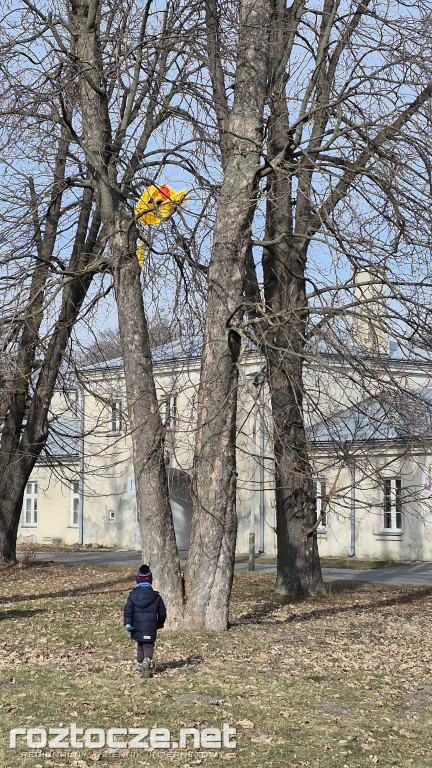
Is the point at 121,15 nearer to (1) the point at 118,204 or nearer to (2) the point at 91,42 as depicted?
(2) the point at 91,42

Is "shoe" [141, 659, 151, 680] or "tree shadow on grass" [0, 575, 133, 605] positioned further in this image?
"tree shadow on grass" [0, 575, 133, 605]

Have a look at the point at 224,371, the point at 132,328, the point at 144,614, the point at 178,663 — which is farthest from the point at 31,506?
the point at 144,614

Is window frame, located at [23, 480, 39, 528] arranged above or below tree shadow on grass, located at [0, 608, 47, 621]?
above

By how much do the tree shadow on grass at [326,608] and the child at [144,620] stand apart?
3522 millimetres

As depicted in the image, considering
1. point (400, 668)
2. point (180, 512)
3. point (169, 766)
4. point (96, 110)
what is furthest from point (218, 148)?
point (180, 512)

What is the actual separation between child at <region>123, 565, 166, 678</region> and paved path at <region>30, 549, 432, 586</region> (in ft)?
39.8

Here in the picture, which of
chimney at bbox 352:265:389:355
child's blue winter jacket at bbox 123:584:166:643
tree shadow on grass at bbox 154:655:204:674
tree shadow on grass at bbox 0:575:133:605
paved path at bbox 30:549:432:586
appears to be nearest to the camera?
child's blue winter jacket at bbox 123:584:166:643

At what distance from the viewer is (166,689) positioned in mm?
8977

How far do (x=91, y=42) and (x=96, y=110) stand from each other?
958 mm

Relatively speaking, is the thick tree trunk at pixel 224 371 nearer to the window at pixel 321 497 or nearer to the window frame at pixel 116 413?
the window frame at pixel 116 413

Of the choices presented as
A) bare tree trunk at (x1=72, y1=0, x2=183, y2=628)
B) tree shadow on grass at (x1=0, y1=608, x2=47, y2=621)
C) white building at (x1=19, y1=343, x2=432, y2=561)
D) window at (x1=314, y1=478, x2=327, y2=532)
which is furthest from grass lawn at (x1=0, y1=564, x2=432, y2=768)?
white building at (x1=19, y1=343, x2=432, y2=561)

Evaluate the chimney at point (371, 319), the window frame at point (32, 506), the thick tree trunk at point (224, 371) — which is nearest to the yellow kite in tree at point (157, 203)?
the thick tree trunk at point (224, 371)

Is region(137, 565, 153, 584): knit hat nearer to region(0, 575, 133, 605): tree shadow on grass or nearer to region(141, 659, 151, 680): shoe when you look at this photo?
region(141, 659, 151, 680): shoe

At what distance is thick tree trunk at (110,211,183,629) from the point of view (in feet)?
41.2
